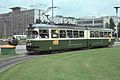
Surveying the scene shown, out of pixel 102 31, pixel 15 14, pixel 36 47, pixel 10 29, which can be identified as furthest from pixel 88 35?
pixel 10 29

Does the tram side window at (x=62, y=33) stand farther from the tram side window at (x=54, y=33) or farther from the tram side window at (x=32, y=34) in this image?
the tram side window at (x=32, y=34)

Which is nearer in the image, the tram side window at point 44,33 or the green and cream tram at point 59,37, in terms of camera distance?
the green and cream tram at point 59,37

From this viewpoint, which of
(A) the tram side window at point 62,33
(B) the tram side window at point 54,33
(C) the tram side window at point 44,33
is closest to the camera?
(C) the tram side window at point 44,33

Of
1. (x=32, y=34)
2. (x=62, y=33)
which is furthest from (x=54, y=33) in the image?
(x=32, y=34)

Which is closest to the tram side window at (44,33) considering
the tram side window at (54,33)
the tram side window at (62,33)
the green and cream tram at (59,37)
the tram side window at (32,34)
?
the green and cream tram at (59,37)

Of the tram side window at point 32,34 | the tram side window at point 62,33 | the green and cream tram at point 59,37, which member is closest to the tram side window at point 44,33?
the green and cream tram at point 59,37

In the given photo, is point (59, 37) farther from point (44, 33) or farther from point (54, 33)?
point (44, 33)

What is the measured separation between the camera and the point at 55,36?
107ft

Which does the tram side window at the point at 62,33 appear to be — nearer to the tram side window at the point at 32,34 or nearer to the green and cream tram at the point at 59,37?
the green and cream tram at the point at 59,37

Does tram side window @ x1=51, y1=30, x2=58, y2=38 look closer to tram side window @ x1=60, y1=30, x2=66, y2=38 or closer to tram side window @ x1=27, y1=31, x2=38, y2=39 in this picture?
tram side window @ x1=60, y1=30, x2=66, y2=38

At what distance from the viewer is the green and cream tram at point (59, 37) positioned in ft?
102

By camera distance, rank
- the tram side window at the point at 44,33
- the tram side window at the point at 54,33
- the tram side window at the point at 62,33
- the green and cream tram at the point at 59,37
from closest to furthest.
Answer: the green and cream tram at the point at 59,37
the tram side window at the point at 44,33
the tram side window at the point at 54,33
the tram side window at the point at 62,33

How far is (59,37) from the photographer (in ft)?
109

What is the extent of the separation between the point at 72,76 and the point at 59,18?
3117 inches
